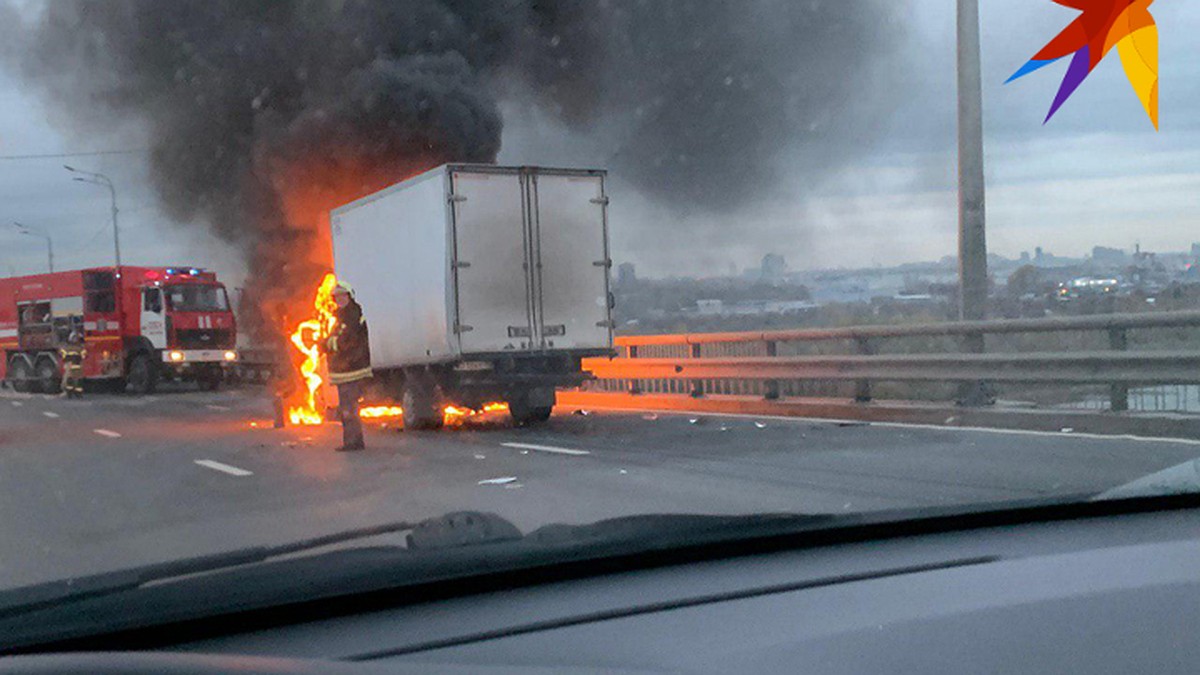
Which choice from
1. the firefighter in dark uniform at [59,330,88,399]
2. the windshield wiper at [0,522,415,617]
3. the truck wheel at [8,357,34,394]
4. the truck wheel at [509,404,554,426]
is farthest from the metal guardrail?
the truck wheel at [8,357,34,394]

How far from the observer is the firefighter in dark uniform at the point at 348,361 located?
11602mm

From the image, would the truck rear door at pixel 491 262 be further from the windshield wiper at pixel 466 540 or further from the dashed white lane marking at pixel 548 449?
the windshield wiper at pixel 466 540

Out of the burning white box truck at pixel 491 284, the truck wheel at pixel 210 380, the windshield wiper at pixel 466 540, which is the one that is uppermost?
the burning white box truck at pixel 491 284

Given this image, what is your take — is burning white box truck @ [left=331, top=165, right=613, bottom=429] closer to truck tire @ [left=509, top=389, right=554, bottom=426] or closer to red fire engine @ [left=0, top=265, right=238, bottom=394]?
truck tire @ [left=509, top=389, right=554, bottom=426]

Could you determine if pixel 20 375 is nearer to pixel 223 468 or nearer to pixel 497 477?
pixel 223 468

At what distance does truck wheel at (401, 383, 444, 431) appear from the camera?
555 inches

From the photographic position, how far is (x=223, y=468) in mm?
10531

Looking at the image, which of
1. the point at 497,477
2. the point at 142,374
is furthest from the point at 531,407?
the point at 142,374

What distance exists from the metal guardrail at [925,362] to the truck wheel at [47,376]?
20.2m

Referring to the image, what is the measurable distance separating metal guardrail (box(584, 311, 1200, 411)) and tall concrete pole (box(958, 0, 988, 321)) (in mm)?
828

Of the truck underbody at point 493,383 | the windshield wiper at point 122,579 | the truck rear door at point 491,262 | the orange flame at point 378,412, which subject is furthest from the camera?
the orange flame at point 378,412

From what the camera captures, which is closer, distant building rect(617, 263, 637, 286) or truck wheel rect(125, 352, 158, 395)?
distant building rect(617, 263, 637, 286)

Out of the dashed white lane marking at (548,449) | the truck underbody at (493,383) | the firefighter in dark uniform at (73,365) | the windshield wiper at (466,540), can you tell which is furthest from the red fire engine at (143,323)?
the windshield wiper at (466,540)

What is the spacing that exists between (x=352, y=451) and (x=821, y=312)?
23.4 feet
